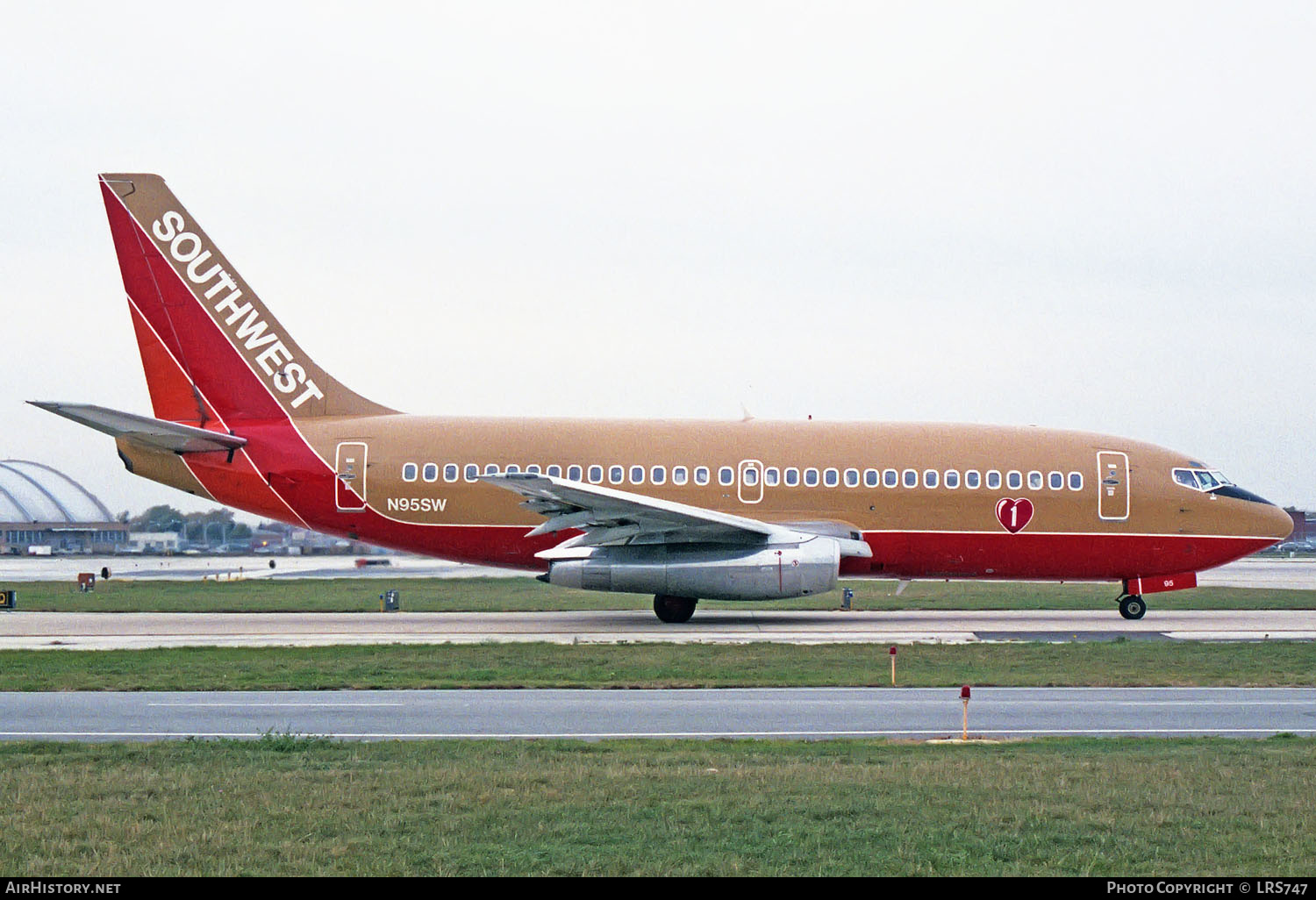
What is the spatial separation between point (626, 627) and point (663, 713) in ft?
39.7

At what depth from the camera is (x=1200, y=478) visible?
94.5 ft

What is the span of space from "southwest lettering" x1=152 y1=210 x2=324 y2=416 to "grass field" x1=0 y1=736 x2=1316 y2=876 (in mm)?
17600

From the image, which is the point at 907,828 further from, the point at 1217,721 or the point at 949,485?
the point at 949,485

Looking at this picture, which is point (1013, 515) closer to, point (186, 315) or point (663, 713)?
point (663, 713)

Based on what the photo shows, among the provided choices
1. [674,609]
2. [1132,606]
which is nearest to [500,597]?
[674,609]

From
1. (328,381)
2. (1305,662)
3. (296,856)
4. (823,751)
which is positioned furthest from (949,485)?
(296,856)

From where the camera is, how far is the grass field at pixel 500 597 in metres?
32.3

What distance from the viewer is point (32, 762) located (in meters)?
10.8

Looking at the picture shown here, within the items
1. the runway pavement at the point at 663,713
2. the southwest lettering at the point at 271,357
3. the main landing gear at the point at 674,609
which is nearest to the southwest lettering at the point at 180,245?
the southwest lettering at the point at 271,357

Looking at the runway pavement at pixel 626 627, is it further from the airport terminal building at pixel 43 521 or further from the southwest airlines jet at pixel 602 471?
the airport terminal building at pixel 43 521

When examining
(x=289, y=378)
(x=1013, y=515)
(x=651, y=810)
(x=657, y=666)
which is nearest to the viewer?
(x=651, y=810)

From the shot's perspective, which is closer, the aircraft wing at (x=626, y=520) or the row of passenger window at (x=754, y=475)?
the aircraft wing at (x=626, y=520)

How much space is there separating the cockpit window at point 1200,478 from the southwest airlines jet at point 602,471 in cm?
4

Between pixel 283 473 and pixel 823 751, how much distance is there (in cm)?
1886
